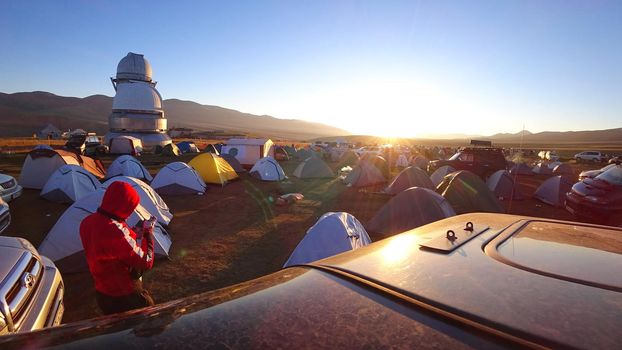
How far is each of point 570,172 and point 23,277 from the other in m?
28.6

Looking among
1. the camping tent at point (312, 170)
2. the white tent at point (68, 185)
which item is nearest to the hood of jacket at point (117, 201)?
the white tent at point (68, 185)

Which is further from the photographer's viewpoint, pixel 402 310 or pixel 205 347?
pixel 402 310

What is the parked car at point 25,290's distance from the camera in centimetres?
270

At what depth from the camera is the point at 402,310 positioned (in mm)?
1309

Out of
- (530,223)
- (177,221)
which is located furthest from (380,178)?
(530,223)

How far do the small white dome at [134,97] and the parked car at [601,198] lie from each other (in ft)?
140

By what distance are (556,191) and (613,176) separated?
222 inches

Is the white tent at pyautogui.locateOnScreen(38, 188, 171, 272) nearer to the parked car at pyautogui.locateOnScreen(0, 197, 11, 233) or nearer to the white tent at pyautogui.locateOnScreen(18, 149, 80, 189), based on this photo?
the parked car at pyautogui.locateOnScreen(0, 197, 11, 233)

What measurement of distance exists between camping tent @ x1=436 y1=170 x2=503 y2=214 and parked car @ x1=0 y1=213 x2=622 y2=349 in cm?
826

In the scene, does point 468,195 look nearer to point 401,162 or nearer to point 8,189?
point 8,189

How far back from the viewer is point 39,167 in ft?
46.0

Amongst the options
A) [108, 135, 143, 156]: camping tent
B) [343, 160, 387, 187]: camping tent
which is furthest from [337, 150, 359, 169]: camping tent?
[108, 135, 143, 156]: camping tent

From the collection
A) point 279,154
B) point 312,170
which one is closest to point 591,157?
point 279,154

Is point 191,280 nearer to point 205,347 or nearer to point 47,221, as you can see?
point 205,347
